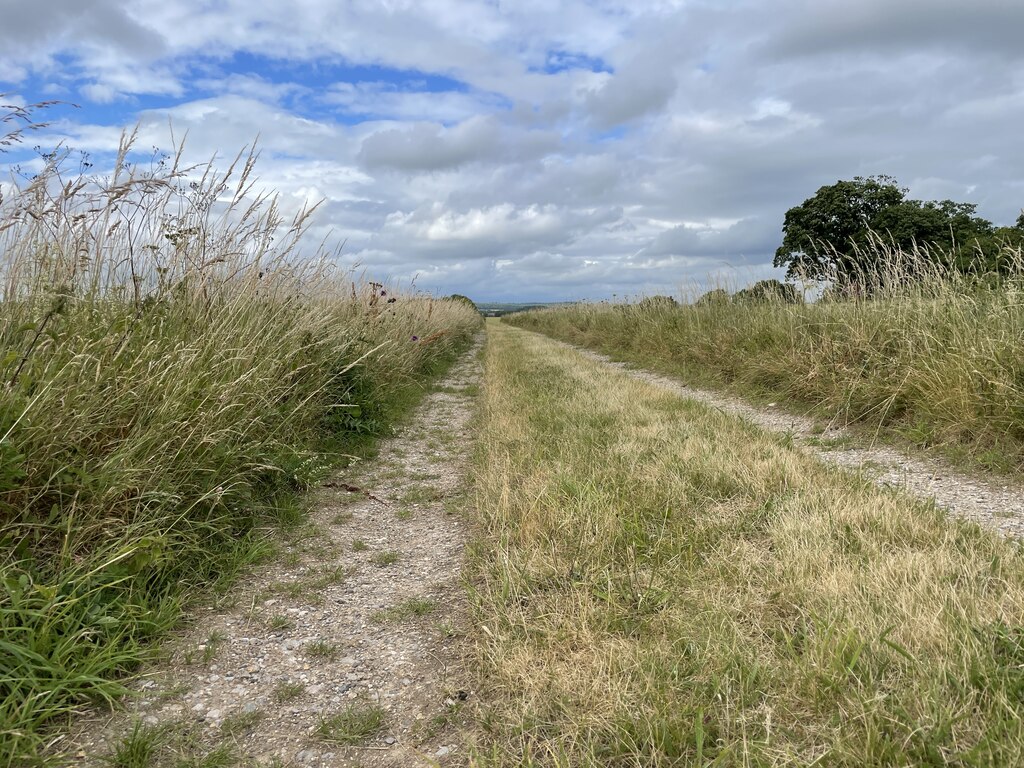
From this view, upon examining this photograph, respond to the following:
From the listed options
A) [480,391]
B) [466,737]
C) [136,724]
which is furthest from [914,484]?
[480,391]

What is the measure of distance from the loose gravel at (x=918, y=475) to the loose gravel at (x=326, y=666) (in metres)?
2.61

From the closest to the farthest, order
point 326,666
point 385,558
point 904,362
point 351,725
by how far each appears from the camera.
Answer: point 351,725, point 326,666, point 385,558, point 904,362

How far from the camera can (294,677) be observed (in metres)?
1.94

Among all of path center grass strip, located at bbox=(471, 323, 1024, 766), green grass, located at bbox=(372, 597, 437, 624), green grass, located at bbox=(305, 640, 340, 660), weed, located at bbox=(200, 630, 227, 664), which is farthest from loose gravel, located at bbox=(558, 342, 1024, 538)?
weed, located at bbox=(200, 630, 227, 664)

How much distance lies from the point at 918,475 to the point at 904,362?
1873mm

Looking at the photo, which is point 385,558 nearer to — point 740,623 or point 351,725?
point 351,725

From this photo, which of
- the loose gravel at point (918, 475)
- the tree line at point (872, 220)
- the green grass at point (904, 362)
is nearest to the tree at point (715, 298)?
the green grass at point (904, 362)

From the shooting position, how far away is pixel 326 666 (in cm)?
200

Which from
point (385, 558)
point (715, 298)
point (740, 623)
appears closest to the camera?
point (740, 623)

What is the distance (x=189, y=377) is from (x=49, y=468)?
92cm

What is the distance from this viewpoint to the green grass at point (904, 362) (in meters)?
4.15

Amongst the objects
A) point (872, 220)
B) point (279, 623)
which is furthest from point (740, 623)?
point (872, 220)

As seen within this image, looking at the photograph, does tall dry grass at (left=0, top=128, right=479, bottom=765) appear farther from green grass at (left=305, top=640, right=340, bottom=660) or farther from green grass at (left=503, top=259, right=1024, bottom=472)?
green grass at (left=503, top=259, right=1024, bottom=472)

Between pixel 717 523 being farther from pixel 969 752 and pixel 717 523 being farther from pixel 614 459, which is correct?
pixel 969 752
